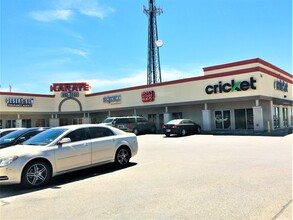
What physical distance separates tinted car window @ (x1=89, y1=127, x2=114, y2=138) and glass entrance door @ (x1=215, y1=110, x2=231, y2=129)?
1894 centimetres

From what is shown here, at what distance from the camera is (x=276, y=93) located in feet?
83.7

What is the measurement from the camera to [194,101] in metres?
26.4

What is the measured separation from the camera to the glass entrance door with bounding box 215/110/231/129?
85.2 ft

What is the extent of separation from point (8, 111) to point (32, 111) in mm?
3287

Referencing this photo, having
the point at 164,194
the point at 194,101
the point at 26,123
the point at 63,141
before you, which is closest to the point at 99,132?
the point at 63,141

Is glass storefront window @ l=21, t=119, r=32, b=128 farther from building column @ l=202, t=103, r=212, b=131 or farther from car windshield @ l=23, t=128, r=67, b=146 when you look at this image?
car windshield @ l=23, t=128, r=67, b=146

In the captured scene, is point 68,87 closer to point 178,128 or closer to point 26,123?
point 26,123

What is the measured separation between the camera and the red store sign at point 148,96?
98.8 ft

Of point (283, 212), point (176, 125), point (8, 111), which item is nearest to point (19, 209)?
point (283, 212)

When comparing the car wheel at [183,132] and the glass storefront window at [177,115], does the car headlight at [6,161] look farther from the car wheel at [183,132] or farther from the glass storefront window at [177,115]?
the glass storefront window at [177,115]

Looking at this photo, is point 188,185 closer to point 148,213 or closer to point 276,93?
point 148,213

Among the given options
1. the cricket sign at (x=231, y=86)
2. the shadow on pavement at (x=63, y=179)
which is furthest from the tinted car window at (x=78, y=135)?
the cricket sign at (x=231, y=86)

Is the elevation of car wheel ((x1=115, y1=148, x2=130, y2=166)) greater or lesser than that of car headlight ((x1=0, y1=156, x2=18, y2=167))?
lesser

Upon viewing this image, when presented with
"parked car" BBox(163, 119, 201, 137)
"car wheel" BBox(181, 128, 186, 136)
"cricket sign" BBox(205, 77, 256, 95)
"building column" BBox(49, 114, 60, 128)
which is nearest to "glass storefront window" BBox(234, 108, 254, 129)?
"cricket sign" BBox(205, 77, 256, 95)
